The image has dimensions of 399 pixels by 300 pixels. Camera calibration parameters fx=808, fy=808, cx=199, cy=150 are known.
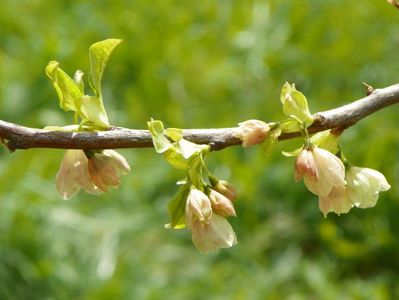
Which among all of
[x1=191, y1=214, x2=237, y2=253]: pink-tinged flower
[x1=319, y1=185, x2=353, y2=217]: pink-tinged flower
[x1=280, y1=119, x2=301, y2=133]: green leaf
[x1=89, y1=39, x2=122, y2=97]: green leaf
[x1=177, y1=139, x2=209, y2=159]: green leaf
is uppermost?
[x1=89, y1=39, x2=122, y2=97]: green leaf

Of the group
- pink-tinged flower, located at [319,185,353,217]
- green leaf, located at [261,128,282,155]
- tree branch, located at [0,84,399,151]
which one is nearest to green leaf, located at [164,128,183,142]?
tree branch, located at [0,84,399,151]

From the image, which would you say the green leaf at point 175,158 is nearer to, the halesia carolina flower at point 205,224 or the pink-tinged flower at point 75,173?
the halesia carolina flower at point 205,224

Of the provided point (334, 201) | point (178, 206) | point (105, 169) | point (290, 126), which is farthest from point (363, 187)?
point (105, 169)

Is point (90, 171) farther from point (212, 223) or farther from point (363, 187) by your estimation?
point (363, 187)

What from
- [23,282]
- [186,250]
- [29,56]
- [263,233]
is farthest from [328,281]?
[29,56]

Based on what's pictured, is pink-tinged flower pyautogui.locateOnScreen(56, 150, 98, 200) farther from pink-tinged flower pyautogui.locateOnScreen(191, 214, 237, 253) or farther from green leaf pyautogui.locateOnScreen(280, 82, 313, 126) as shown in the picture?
green leaf pyautogui.locateOnScreen(280, 82, 313, 126)

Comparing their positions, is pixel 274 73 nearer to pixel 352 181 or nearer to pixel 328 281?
pixel 328 281

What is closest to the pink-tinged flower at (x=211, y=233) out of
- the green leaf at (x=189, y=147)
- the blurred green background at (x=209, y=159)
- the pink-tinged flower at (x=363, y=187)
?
the green leaf at (x=189, y=147)

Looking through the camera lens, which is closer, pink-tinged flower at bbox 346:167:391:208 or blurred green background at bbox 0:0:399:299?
pink-tinged flower at bbox 346:167:391:208
